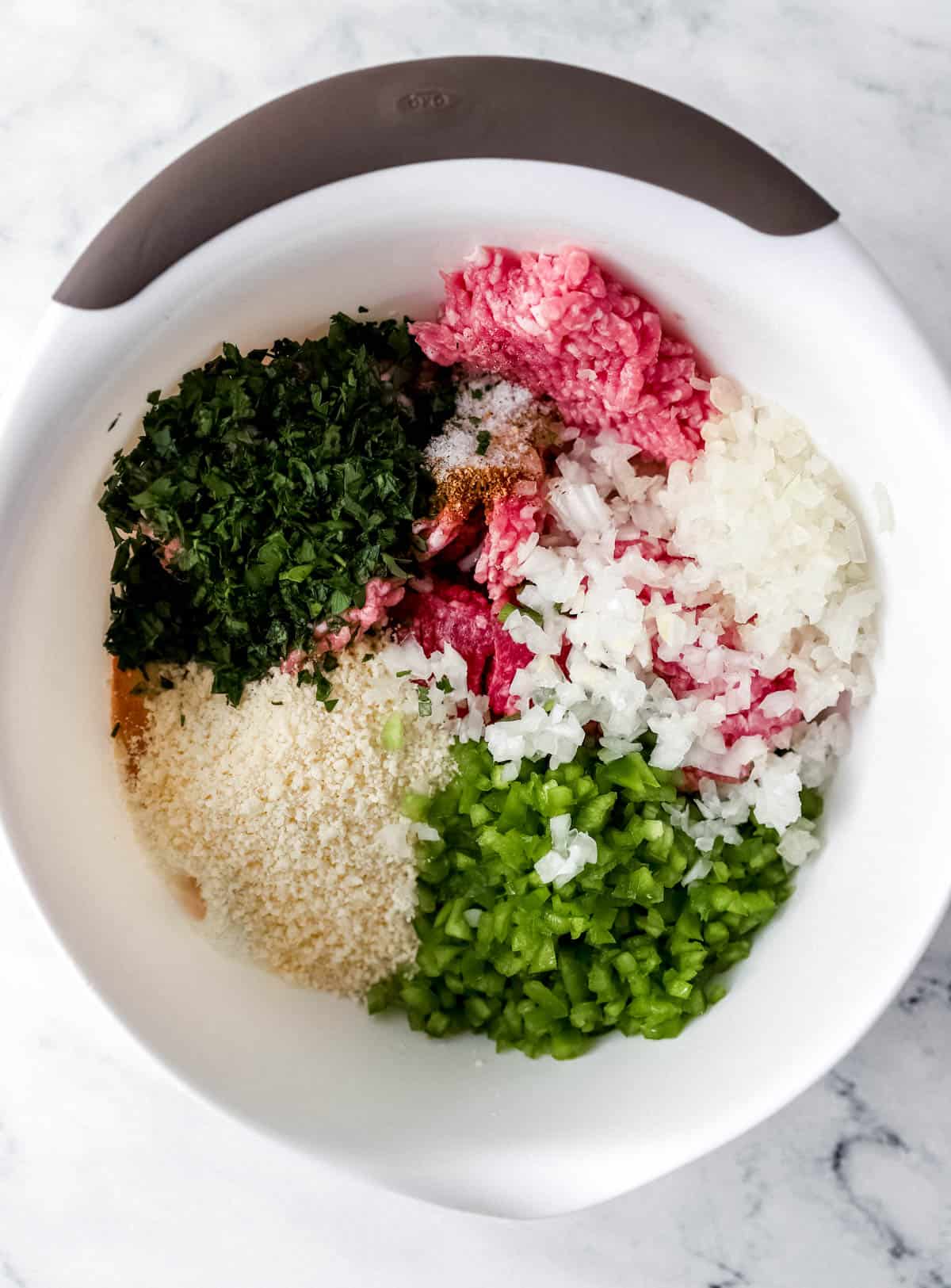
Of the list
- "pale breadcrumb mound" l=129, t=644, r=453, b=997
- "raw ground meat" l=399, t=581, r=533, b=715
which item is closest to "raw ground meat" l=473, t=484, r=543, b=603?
"raw ground meat" l=399, t=581, r=533, b=715

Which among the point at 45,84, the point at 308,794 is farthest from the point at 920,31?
the point at 308,794

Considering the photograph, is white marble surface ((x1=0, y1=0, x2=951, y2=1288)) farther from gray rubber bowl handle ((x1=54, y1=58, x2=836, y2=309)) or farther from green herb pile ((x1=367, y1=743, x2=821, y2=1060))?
gray rubber bowl handle ((x1=54, y1=58, x2=836, y2=309))

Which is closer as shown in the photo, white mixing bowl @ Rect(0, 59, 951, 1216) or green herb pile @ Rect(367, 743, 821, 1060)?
white mixing bowl @ Rect(0, 59, 951, 1216)

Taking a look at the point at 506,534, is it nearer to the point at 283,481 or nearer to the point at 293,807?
the point at 283,481

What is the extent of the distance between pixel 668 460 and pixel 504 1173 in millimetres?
869

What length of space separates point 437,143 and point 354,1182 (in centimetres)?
133

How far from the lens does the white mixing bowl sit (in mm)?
1083

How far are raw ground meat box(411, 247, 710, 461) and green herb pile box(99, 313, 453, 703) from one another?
0.09 meters

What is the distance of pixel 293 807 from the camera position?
4.47ft

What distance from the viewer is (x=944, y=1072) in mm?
1548

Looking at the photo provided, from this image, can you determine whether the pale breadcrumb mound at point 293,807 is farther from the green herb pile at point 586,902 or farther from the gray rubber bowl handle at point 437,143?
the gray rubber bowl handle at point 437,143

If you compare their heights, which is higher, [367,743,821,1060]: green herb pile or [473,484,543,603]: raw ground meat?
[473,484,543,603]: raw ground meat

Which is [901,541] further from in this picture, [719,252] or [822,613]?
[719,252]

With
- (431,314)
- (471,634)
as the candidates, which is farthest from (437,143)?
(471,634)
